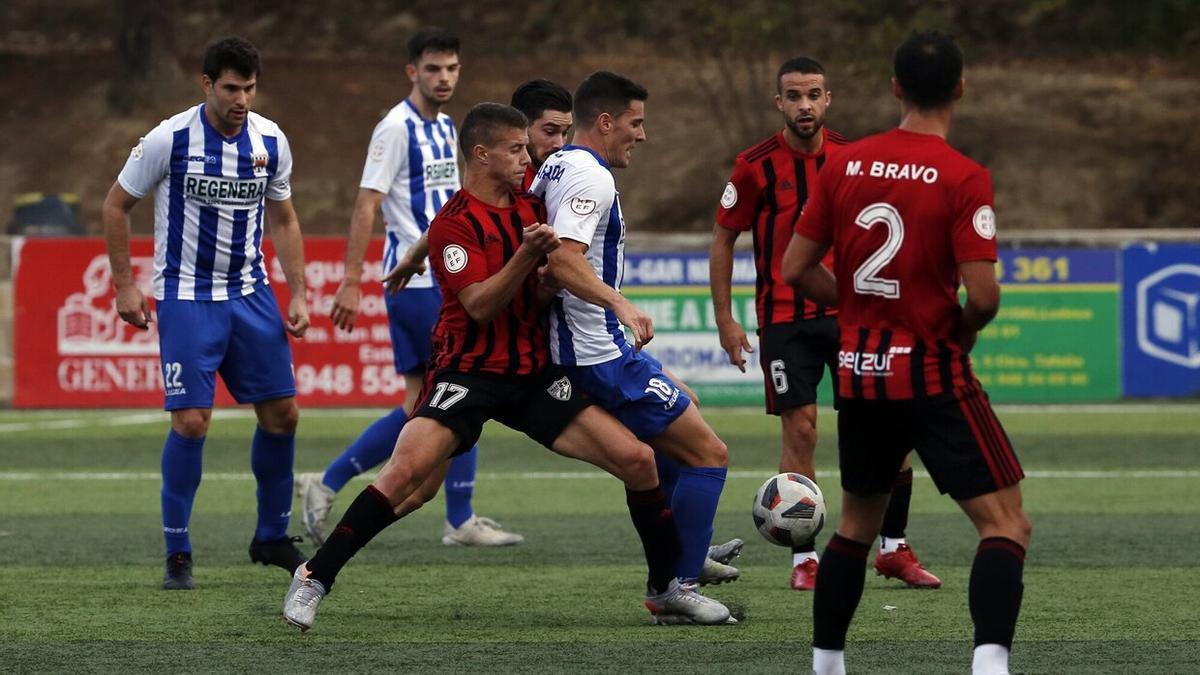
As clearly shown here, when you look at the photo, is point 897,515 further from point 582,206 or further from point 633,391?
point 582,206

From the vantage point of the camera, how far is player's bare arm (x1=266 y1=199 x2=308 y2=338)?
8.00m

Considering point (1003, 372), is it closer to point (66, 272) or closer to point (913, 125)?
point (66, 272)

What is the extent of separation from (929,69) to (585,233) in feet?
5.28

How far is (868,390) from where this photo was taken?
16.8ft

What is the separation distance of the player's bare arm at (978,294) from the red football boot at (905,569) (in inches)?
105

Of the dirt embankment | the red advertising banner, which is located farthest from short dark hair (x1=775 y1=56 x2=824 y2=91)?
the dirt embankment

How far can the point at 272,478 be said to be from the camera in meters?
8.00

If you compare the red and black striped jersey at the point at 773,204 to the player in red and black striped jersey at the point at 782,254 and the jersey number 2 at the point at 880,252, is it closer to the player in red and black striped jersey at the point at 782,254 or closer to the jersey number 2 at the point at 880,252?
the player in red and black striped jersey at the point at 782,254

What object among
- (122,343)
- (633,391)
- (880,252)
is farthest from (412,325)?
(122,343)

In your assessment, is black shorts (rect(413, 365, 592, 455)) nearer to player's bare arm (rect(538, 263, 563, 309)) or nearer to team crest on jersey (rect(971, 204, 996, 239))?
player's bare arm (rect(538, 263, 563, 309))

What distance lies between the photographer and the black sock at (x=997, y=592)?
4945mm

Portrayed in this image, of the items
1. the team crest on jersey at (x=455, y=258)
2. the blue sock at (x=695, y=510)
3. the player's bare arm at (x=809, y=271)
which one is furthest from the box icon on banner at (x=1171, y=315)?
the player's bare arm at (x=809, y=271)

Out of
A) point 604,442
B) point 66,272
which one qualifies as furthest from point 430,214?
point 66,272

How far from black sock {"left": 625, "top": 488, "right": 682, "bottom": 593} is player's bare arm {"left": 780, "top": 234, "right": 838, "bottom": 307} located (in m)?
1.47
